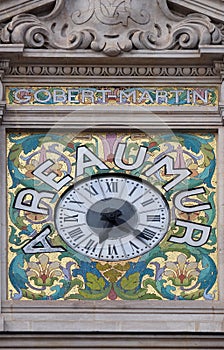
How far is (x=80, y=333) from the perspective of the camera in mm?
21219

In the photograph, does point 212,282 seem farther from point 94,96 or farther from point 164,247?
point 94,96

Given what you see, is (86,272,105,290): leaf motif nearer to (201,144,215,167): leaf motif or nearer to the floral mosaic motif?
the floral mosaic motif

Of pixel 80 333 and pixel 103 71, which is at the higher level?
pixel 103 71

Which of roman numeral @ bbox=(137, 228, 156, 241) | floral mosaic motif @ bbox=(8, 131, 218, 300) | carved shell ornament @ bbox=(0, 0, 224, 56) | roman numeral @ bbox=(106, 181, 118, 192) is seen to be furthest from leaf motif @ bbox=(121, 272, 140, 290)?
carved shell ornament @ bbox=(0, 0, 224, 56)

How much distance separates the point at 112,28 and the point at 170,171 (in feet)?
4.48

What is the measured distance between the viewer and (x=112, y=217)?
22016mm

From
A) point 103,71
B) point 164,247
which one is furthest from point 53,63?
point 164,247

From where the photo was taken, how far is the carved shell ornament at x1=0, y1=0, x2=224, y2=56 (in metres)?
22.4

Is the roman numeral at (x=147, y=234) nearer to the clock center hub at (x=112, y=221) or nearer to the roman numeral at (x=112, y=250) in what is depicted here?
the clock center hub at (x=112, y=221)

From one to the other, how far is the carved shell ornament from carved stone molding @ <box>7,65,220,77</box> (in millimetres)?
173

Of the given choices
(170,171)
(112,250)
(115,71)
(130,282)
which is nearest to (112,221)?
(112,250)

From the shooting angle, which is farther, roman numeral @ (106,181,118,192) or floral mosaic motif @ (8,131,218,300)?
roman numeral @ (106,181,118,192)

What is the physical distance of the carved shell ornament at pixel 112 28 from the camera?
2236cm

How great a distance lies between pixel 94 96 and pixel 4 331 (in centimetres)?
237
